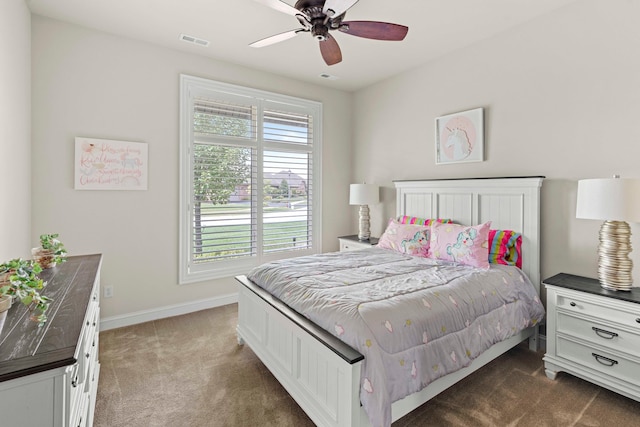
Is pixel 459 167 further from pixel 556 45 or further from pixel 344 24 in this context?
pixel 344 24

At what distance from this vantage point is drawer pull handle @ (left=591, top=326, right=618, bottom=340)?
6.84ft

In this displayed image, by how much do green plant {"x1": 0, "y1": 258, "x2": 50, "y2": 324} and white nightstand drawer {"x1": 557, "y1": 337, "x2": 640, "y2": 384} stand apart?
3.08 m

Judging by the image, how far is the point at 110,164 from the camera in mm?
3127

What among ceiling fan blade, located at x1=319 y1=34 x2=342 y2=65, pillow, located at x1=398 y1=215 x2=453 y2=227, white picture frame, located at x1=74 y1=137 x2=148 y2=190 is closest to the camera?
ceiling fan blade, located at x1=319 y1=34 x2=342 y2=65

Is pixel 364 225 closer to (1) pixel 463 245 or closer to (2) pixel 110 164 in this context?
(1) pixel 463 245

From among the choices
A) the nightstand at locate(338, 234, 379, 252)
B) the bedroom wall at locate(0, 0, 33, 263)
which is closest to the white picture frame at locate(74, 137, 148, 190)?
the bedroom wall at locate(0, 0, 33, 263)

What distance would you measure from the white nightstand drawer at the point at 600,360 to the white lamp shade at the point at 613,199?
903mm

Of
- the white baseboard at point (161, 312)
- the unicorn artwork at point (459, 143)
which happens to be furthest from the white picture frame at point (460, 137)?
the white baseboard at point (161, 312)

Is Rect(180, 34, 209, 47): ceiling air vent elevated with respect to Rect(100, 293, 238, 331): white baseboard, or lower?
elevated

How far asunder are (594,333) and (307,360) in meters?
1.97

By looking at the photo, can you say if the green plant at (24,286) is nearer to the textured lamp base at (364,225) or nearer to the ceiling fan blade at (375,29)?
the ceiling fan blade at (375,29)

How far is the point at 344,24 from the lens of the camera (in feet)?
7.13

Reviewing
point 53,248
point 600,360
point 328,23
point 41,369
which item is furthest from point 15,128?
point 600,360

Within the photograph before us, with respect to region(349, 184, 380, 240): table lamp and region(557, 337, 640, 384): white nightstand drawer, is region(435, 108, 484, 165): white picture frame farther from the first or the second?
region(557, 337, 640, 384): white nightstand drawer
